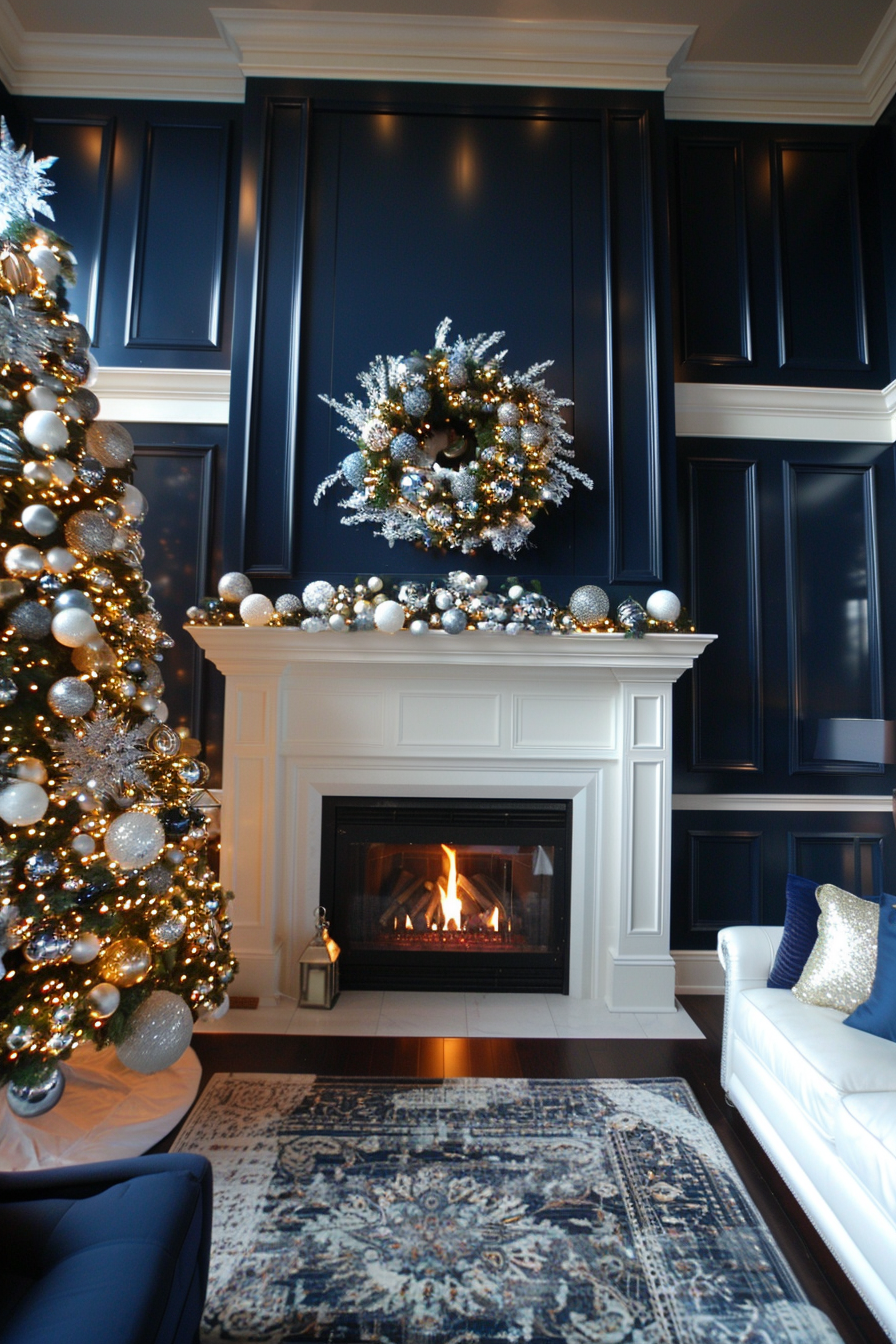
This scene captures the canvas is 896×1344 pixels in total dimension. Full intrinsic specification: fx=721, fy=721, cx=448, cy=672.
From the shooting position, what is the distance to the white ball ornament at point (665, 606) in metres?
3.04

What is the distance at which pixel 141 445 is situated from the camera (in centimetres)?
350

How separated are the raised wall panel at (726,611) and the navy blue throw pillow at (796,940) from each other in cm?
118

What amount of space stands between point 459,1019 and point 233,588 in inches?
80.1

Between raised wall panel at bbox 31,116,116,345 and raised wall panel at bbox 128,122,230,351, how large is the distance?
0.62 ft

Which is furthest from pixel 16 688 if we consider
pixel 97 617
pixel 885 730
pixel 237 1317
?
pixel 885 730

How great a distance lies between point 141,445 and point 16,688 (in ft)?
6.87

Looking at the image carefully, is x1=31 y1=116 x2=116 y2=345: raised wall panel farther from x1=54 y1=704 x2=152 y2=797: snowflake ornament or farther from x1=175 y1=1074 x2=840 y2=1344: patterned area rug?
x1=175 y1=1074 x2=840 y2=1344: patterned area rug

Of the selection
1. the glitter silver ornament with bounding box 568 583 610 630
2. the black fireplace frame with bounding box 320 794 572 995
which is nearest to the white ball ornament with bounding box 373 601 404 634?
the glitter silver ornament with bounding box 568 583 610 630

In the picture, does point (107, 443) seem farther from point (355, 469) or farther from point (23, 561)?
point (355, 469)

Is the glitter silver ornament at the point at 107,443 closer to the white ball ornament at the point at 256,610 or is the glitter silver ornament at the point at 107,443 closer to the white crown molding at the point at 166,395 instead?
the white ball ornament at the point at 256,610

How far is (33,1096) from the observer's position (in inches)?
68.9

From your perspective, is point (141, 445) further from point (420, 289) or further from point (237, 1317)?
point (237, 1317)

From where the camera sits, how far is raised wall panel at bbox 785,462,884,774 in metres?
3.48

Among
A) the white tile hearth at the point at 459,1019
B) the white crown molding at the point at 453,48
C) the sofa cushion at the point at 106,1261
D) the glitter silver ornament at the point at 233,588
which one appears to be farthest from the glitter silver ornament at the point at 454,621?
the white crown molding at the point at 453,48
